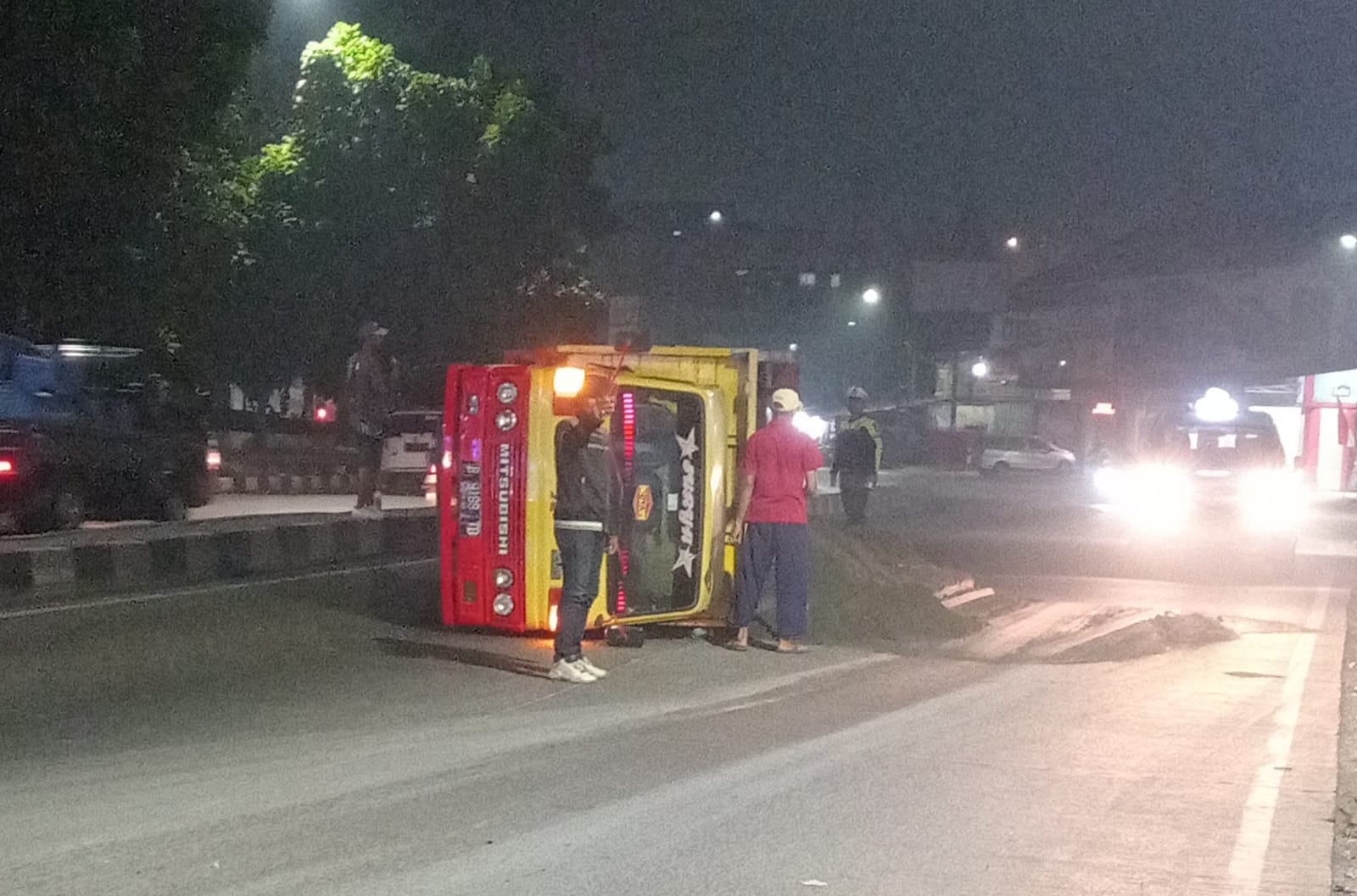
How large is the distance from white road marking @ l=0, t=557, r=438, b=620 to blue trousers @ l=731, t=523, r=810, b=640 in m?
4.06

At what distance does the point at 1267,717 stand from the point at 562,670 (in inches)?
173

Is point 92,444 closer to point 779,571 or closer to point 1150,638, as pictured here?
point 779,571

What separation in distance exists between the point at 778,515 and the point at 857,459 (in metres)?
8.59

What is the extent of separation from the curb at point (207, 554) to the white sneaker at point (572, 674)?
459 centimetres

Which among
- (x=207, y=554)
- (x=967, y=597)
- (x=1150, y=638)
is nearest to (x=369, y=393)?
(x=207, y=554)

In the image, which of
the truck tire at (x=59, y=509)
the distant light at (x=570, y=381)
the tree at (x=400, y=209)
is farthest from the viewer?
the tree at (x=400, y=209)

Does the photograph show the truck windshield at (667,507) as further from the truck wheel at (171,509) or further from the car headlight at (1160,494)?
the car headlight at (1160,494)

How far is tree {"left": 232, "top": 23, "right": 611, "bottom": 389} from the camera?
33062mm

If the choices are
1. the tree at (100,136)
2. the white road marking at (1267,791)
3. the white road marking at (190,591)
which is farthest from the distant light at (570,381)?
the tree at (100,136)

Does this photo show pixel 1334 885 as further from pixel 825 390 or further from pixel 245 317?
pixel 825 390

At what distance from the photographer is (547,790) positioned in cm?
729

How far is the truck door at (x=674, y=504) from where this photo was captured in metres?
11.7

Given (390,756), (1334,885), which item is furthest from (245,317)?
(1334,885)

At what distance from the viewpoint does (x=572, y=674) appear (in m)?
10.2
